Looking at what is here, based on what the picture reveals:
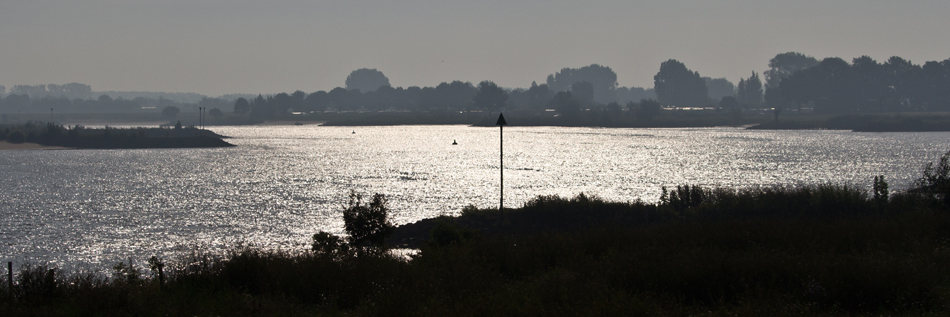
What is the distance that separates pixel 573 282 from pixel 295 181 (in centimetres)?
6927

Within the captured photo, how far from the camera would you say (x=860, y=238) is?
22812 millimetres

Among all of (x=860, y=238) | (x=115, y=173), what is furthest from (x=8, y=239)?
(x=115, y=173)

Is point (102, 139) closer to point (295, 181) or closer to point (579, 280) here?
point (295, 181)

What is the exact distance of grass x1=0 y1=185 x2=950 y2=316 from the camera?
14.9 meters

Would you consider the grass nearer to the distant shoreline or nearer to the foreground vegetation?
the foreground vegetation

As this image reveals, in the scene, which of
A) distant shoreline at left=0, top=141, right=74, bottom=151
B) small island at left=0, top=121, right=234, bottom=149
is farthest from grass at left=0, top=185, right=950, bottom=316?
distant shoreline at left=0, top=141, right=74, bottom=151

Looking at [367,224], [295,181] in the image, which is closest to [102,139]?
[295,181]

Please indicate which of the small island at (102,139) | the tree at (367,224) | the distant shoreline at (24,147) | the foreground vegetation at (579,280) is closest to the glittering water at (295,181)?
the small island at (102,139)

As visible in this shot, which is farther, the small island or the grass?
the small island

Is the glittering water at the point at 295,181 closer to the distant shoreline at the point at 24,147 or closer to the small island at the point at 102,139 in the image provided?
the small island at the point at 102,139

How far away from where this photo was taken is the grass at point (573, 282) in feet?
48.8

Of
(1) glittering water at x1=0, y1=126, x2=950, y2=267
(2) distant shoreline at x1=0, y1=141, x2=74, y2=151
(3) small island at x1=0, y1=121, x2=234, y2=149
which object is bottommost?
(1) glittering water at x1=0, y1=126, x2=950, y2=267

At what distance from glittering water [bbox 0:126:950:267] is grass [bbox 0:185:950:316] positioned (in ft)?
64.7

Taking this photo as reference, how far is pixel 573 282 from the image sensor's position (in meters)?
16.1
